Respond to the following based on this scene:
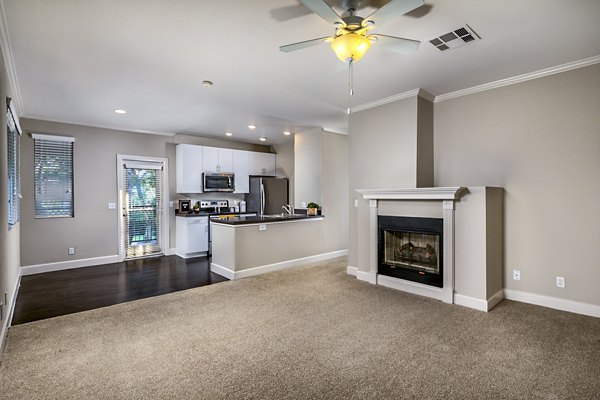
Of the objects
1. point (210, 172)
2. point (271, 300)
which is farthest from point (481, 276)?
point (210, 172)

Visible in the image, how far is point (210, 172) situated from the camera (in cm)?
674

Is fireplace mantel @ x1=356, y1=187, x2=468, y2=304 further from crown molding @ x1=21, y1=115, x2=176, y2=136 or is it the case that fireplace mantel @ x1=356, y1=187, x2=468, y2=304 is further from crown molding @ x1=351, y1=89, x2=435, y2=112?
crown molding @ x1=21, y1=115, x2=176, y2=136

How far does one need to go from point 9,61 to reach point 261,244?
356cm

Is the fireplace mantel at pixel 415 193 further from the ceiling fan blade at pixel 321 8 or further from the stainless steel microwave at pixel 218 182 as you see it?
the stainless steel microwave at pixel 218 182

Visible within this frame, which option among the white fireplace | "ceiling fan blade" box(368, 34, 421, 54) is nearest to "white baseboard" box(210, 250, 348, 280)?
the white fireplace

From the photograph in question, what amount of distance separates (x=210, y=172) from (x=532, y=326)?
591 cm

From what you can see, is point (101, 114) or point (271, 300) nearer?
point (271, 300)

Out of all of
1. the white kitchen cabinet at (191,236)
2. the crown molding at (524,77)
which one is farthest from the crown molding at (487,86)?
the white kitchen cabinet at (191,236)

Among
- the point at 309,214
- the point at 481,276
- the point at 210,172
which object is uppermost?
the point at 210,172

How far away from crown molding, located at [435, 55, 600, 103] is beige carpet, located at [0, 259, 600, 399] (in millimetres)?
2547

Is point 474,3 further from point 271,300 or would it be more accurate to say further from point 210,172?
point 210,172

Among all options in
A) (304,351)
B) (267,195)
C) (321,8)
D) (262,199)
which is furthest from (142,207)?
(321,8)

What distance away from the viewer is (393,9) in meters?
1.94

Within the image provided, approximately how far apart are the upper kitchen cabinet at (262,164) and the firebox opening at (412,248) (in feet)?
13.2
